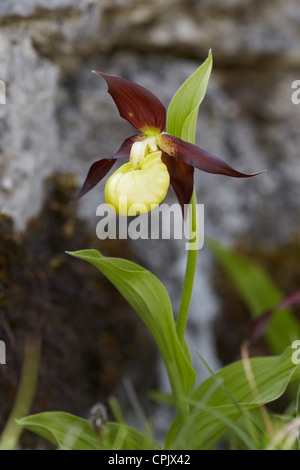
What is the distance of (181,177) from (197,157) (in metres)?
0.05

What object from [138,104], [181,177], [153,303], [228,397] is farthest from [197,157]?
[228,397]

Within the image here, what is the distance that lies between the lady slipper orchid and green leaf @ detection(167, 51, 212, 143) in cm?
2

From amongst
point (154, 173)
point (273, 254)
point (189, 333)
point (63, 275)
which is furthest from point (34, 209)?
point (273, 254)

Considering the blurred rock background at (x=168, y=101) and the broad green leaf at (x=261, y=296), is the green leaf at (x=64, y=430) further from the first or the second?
the broad green leaf at (x=261, y=296)

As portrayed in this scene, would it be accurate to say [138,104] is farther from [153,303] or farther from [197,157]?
[153,303]

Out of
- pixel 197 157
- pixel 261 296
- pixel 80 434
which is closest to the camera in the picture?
pixel 197 157

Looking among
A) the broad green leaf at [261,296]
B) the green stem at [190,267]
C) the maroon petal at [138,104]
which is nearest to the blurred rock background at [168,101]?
the broad green leaf at [261,296]

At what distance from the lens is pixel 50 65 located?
139cm

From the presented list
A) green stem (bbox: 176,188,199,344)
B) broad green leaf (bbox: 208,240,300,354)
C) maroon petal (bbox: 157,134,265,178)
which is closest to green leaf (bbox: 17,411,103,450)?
green stem (bbox: 176,188,199,344)

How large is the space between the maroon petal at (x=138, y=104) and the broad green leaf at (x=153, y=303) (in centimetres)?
26

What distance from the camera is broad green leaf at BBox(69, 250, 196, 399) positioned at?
2.92 feet

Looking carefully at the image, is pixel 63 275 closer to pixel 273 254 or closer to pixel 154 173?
pixel 154 173

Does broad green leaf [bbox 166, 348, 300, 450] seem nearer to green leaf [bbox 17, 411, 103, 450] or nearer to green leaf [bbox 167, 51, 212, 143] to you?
green leaf [bbox 17, 411, 103, 450]

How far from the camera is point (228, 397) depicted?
93 cm
